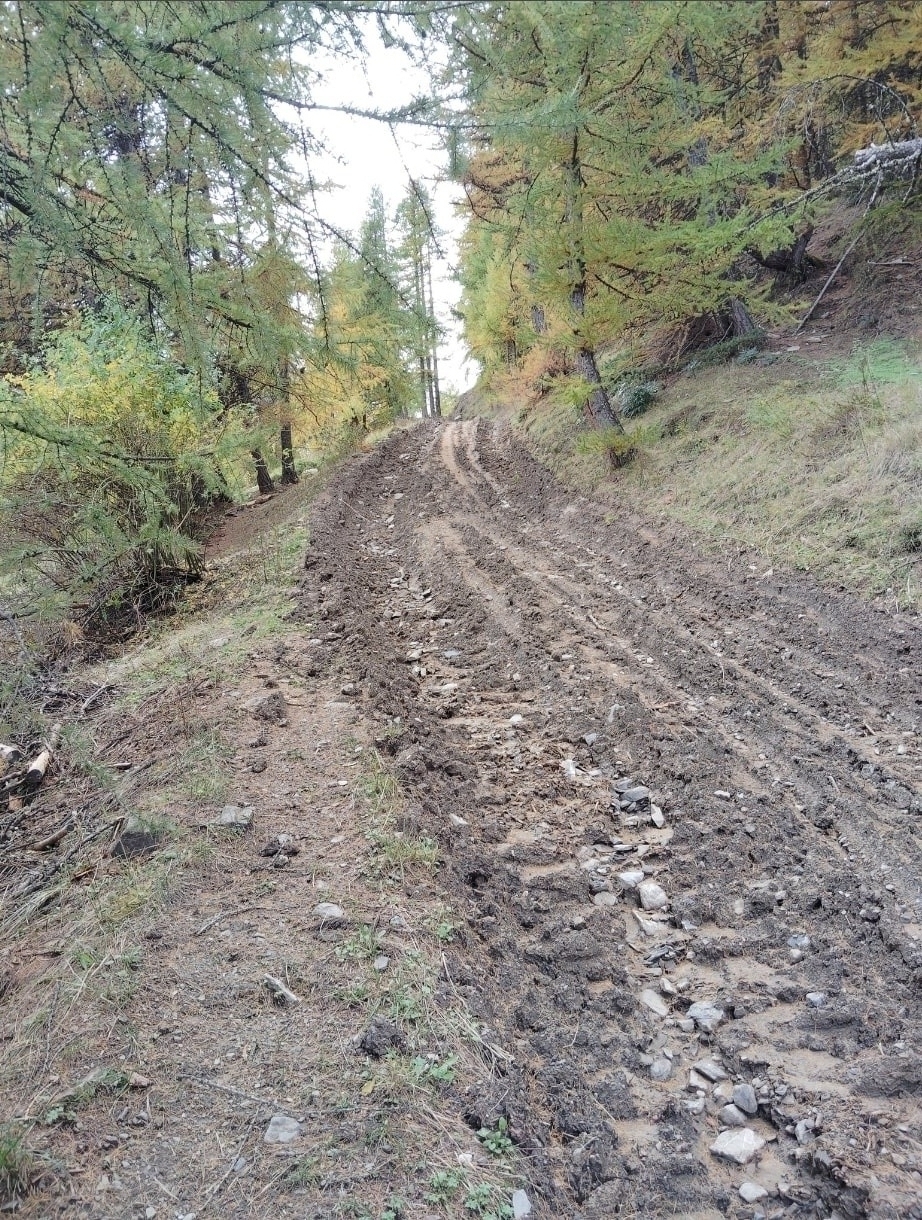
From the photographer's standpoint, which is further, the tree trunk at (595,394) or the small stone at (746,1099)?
the tree trunk at (595,394)

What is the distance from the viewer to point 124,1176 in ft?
6.91

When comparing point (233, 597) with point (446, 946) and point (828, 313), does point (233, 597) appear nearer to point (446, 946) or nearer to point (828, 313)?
point (446, 946)

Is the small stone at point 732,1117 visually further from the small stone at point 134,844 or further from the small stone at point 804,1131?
the small stone at point 134,844

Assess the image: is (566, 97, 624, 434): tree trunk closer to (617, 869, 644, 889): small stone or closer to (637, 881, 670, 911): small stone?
(617, 869, 644, 889): small stone

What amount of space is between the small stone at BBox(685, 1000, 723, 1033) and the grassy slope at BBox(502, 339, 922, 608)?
399 cm

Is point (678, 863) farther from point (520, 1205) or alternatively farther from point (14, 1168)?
point (14, 1168)

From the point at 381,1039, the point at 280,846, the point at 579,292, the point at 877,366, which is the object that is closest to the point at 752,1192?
the point at 381,1039

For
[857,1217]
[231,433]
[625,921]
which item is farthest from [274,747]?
[231,433]

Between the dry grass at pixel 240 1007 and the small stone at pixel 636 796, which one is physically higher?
the dry grass at pixel 240 1007

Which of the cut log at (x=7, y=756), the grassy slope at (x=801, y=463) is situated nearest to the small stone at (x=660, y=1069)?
the grassy slope at (x=801, y=463)

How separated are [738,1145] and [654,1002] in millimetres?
658

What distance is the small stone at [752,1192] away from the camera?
87.0 inches

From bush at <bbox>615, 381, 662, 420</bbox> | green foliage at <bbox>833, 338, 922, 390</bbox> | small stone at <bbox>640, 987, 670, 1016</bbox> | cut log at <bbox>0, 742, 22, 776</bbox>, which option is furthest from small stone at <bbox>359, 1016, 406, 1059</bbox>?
bush at <bbox>615, 381, 662, 420</bbox>

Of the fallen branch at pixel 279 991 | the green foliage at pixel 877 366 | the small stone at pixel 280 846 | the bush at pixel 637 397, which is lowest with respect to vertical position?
the fallen branch at pixel 279 991
